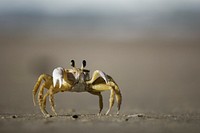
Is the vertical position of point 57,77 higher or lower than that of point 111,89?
higher

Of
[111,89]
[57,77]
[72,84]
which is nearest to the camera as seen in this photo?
[57,77]

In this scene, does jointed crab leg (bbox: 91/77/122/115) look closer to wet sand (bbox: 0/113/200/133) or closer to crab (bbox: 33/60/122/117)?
crab (bbox: 33/60/122/117)

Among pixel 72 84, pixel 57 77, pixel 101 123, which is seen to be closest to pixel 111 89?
pixel 72 84

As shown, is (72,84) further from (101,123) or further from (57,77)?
(101,123)

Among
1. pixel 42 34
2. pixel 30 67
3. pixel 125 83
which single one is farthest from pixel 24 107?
pixel 42 34

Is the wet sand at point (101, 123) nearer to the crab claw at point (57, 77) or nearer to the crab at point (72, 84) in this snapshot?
the crab at point (72, 84)

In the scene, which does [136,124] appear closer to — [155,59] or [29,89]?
[29,89]
